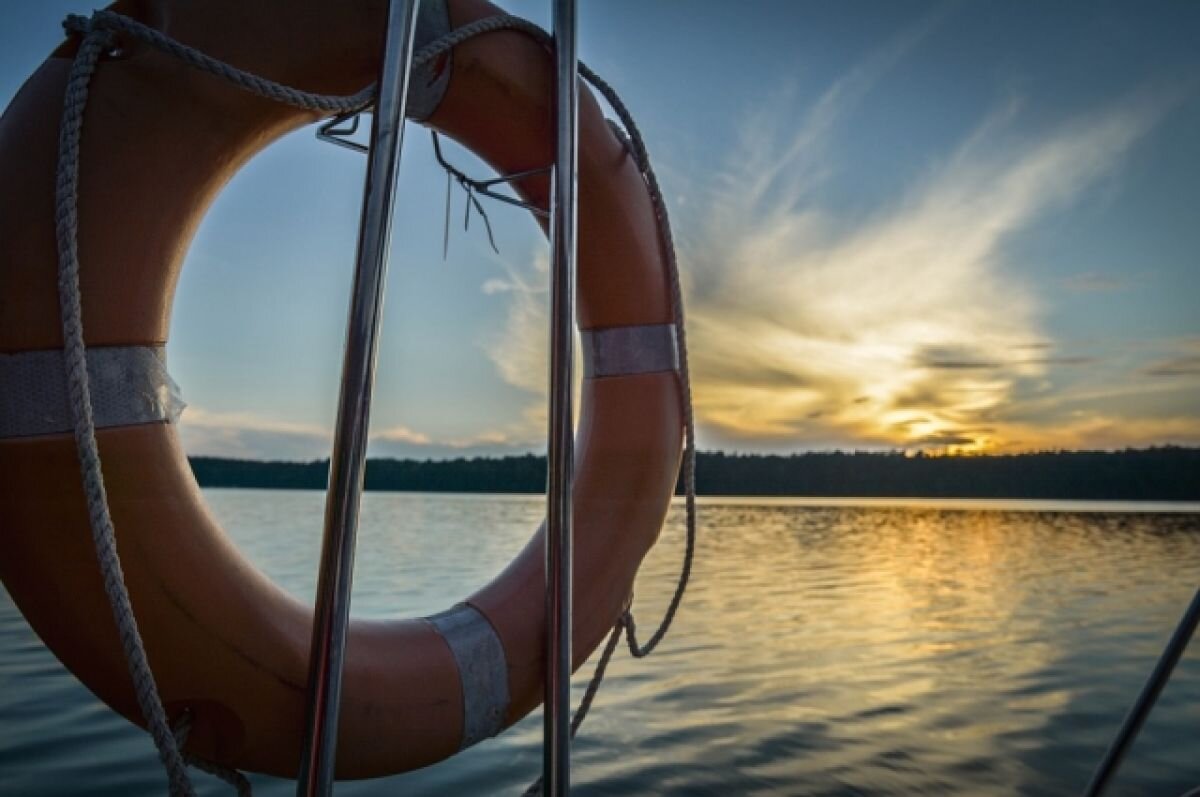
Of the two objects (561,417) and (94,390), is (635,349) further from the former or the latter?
(94,390)

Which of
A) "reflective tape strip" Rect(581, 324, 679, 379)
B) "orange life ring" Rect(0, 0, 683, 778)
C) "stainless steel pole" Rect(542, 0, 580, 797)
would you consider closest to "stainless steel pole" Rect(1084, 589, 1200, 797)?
"stainless steel pole" Rect(542, 0, 580, 797)

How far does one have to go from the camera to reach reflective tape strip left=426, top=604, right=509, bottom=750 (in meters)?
1.51

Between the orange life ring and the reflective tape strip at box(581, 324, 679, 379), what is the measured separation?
0.37 metres

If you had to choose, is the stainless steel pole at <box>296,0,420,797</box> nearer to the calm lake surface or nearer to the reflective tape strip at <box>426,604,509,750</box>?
the reflective tape strip at <box>426,604,509,750</box>

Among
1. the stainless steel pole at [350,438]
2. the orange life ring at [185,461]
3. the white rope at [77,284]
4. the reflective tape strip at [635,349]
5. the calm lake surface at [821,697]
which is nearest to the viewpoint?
the stainless steel pole at [350,438]

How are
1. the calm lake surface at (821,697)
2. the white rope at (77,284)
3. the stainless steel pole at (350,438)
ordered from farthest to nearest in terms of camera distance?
the calm lake surface at (821,697)
the white rope at (77,284)
the stainless steel pole at (350,438)

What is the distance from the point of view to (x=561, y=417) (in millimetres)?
1192

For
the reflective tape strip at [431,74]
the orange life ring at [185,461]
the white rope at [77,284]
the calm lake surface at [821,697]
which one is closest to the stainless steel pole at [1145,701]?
the orange life ring at [185,461]

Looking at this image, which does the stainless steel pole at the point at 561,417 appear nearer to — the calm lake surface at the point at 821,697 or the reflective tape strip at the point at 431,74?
the reflective tape strip at the point at 431,74

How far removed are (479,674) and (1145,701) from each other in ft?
3.16

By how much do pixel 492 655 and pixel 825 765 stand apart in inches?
Answer: 51.9

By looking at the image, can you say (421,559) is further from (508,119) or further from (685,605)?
(508,119)

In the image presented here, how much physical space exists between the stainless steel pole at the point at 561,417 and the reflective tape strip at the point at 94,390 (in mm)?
543

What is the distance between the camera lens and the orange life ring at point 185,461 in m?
1.16
